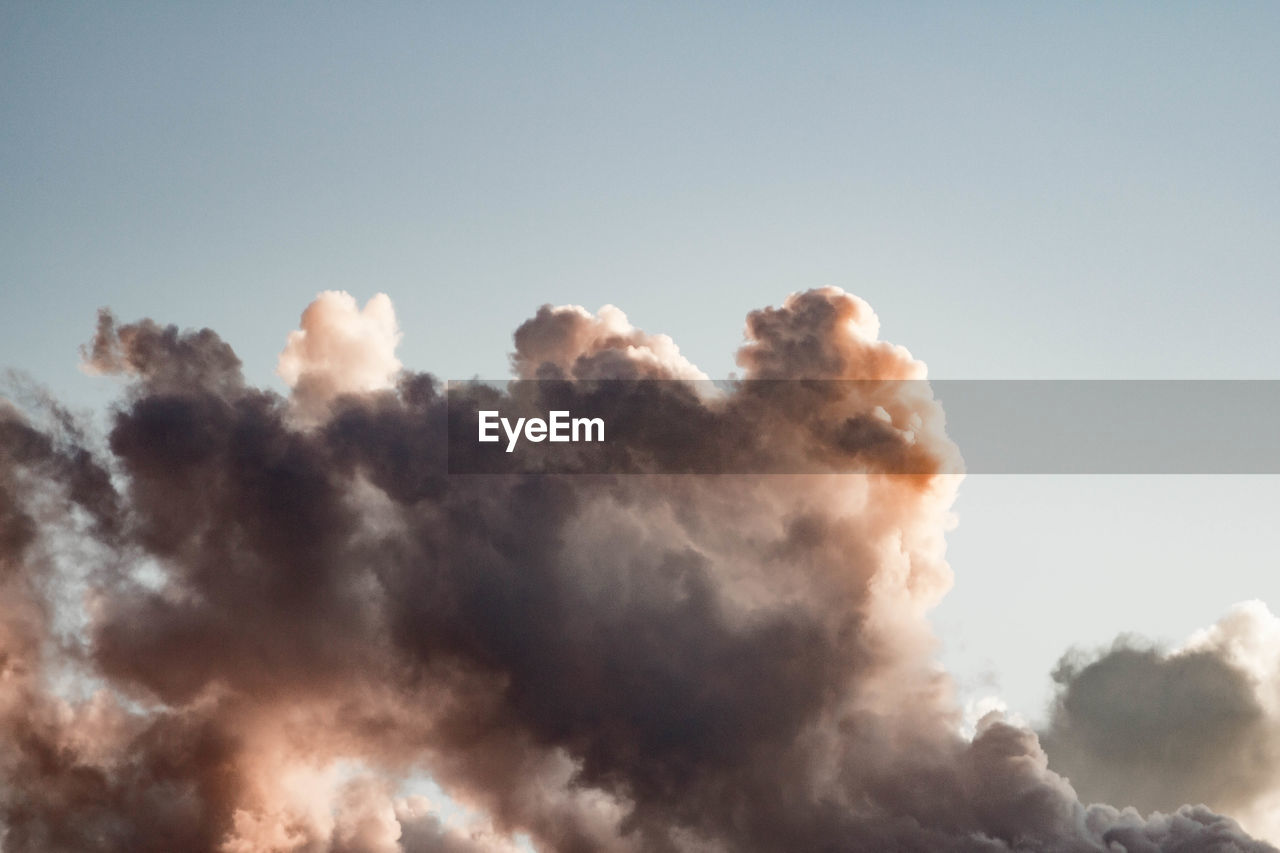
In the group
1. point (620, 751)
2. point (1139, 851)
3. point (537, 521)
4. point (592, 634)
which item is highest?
point (537, 521)

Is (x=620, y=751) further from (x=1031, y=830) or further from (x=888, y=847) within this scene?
(x=1031, y=830)

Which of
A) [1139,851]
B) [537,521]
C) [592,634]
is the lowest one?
[1139,851]

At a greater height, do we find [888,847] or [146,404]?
[146,404]

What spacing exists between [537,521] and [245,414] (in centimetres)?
5297

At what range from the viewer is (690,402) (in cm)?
17100

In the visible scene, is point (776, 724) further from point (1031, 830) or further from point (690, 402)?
point (690, 402)

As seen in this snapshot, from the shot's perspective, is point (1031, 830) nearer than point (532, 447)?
Yes

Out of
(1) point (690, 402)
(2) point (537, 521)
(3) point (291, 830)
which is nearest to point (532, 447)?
(2) point (537, 521)

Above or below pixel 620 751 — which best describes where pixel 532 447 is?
above

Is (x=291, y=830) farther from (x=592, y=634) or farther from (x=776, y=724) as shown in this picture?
(x=776, y=724)

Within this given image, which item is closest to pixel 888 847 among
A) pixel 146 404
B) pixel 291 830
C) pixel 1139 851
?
pixel 1139 851

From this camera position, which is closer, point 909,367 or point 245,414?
point 909,367

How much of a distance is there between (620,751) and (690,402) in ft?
198

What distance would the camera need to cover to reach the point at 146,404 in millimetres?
173500
